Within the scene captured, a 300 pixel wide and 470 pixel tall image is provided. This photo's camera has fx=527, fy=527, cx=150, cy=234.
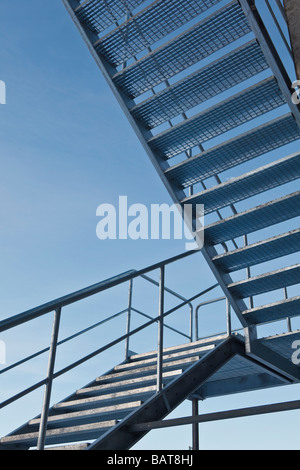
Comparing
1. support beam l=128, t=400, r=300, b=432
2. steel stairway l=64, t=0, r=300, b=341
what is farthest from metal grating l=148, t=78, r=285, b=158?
support beam l=128, t=400, r=300, b=432

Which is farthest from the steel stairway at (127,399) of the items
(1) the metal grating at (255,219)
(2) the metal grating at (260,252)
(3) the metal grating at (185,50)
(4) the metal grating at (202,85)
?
(3) the metal grating at (185,50)

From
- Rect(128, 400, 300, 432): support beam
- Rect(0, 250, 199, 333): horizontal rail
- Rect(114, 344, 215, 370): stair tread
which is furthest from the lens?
Rect(114, 344, 215, 370): stair tread

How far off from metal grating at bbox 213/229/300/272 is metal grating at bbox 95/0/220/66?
206 centimetres

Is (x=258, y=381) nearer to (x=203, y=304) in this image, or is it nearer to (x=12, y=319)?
(x=203, y=304)

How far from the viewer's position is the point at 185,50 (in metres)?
4.53

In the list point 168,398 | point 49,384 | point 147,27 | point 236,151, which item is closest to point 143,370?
point 168,398

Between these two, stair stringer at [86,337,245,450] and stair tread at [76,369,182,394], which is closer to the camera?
stair stringer at [86,337,245,450]

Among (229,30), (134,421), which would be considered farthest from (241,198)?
(134,421)

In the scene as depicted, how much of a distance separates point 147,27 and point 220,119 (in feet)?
3.34

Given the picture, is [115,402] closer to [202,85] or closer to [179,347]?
[179,347]

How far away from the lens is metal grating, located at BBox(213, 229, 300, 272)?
15.8 feet

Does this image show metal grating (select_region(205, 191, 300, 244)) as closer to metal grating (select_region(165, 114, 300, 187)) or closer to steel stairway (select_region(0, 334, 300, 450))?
metal grating (select_region(165, 114, 300, 187))

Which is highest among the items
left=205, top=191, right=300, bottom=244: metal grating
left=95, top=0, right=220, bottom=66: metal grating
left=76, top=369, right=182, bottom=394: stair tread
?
left=95, top=0, right=220, bottom=66: metal grating
